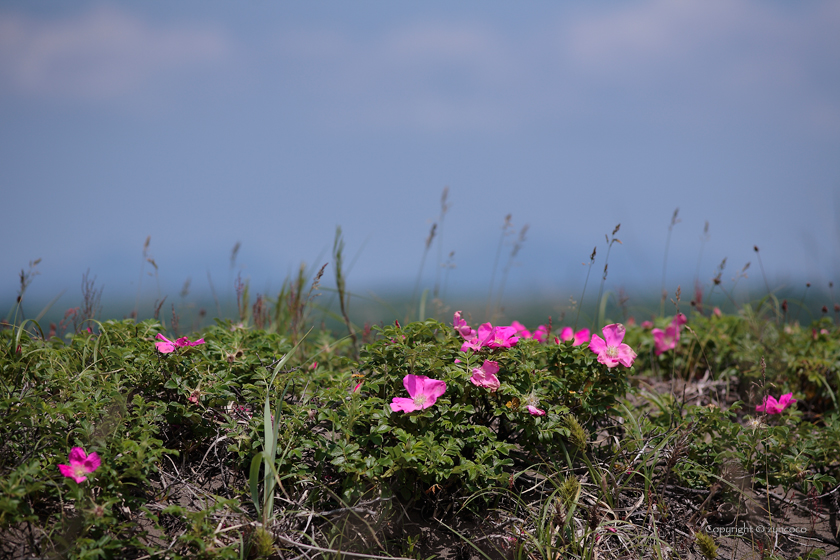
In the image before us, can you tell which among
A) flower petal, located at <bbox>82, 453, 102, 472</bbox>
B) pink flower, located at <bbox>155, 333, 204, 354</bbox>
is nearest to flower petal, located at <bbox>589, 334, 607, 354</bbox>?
pink flower, located at <bbox>155, 333, 204, 354</bbox>

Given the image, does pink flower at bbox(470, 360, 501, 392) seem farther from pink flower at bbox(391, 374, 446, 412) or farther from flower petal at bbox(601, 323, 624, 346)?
flower petal at bbox(601, 323, 624, 346)

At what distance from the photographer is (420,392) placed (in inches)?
85.4

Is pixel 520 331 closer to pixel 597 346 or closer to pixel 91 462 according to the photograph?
pixel 597 346

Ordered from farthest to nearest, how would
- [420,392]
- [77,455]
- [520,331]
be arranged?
1. [520,331]
2. [420,392]
3. [77,455]

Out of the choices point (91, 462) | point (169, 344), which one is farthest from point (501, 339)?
point (91, 462)

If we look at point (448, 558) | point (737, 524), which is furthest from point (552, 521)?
point (737, 524)

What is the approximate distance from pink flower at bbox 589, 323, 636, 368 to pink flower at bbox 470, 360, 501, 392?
52cm

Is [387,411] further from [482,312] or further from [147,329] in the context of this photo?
[482,312]

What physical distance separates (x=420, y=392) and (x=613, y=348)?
0.95 meters

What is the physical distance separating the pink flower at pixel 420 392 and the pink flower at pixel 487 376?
152 millimetres

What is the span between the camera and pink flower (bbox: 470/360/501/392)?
7.30ft

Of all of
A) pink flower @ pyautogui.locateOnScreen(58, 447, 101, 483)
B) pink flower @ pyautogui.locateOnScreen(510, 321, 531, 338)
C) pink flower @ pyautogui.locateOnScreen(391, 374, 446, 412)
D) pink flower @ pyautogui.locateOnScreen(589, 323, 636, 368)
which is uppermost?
pink flower @ pyautogui.locateOnScreen(589, 323, 636, 368)

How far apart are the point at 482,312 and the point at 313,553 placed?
117 inches

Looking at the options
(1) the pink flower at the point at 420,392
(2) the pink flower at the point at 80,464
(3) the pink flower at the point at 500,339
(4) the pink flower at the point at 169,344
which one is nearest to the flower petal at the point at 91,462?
(2) the pink flower at the point at 80,464
